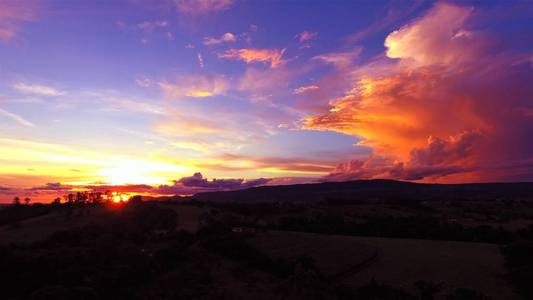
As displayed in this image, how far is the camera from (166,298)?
52.8ft

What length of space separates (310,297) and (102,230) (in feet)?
69.3

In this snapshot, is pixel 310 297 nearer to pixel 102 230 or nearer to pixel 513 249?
pixel 513 249

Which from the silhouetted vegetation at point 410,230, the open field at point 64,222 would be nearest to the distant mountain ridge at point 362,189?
the open field at point 64,222

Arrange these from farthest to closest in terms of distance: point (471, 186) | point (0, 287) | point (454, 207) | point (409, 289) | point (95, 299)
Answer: point (471, 186) < point (454, 207) < point (409, 289) < point (0, 287) < point (95, 299)

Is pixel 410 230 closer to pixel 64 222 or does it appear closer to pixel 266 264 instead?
pixel 266 264

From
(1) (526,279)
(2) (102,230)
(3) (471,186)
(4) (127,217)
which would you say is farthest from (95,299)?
(3) (471,186)

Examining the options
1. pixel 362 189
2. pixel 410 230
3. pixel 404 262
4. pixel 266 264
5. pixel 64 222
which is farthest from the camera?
pixel 362 189

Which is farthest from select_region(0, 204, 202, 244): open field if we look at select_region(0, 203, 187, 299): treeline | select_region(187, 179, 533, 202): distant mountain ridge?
select_region(187, 179, 533, 202): distant mountain ridge

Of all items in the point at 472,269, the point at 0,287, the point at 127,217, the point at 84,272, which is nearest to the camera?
the point at 0,287

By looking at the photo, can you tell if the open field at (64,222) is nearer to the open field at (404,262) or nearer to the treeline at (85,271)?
the open field at (404,262)

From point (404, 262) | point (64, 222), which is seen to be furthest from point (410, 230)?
point (64, 222)

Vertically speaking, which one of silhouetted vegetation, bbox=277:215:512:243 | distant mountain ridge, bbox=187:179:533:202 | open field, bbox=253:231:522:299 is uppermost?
distant mountain ridge, bbox=187:179:533:202

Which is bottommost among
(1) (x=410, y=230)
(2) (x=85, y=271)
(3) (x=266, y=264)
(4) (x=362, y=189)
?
(3) (x=266, y=264)

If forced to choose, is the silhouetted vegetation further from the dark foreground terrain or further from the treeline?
the treeline
